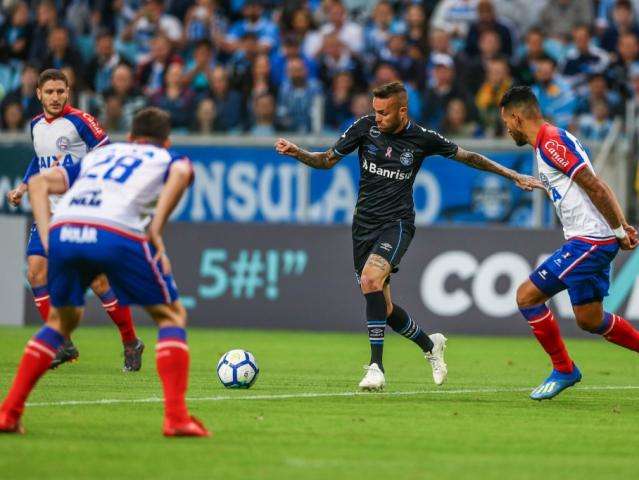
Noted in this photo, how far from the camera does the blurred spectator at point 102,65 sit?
72.8 feet

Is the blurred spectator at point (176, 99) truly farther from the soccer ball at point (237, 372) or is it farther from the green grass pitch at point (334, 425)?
the soccer ball at point (237, 372)

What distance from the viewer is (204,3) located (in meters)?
23.3

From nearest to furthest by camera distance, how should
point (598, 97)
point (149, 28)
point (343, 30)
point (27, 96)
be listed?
1. point (598, 97)
2. point (27, 96)
3. point (343, 30)
4. point (149, 28)

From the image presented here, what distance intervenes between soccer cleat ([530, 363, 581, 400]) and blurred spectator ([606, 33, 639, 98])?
9.89 meters

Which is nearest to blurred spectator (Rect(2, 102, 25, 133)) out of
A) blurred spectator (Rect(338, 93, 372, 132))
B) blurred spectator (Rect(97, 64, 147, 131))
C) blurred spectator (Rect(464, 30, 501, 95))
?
blurred spectator (Rect(97, 64, 147, 131))

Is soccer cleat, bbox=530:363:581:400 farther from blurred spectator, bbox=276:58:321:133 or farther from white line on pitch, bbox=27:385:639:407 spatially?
blurred spectator, bbox=276:58:321:133

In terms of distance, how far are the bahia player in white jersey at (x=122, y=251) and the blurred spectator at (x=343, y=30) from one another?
14049 millimetres

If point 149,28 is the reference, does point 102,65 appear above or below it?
below

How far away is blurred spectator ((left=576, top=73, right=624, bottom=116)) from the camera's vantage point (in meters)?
19.2

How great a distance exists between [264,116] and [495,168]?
29.8 ft

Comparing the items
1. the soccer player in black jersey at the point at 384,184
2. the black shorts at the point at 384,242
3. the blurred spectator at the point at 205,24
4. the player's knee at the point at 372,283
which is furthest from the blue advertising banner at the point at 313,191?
the player's knee at the point at 372,283

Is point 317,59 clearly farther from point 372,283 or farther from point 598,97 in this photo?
point 372,283

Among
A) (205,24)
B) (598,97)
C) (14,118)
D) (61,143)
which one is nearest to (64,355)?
(61,143)

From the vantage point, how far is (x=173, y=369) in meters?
7.80
